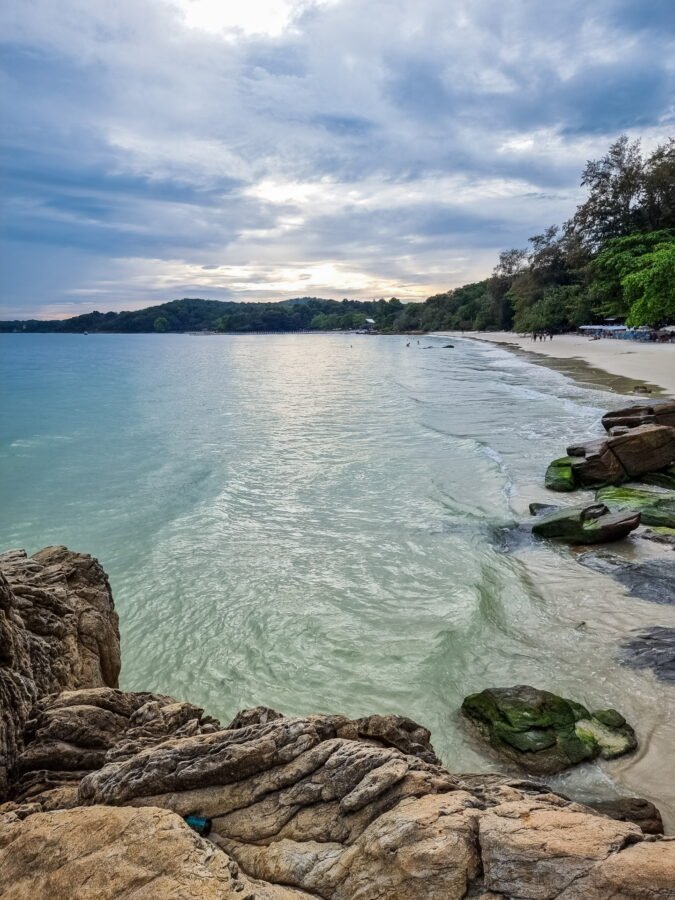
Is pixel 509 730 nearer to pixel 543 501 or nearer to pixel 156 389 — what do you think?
pixel 543 501

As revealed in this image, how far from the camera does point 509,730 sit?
5070 millimetres

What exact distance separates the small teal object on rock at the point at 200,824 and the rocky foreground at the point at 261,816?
0.7 inches

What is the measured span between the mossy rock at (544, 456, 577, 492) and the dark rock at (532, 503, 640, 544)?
2.40 meters

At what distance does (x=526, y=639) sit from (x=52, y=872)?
19.9 ft

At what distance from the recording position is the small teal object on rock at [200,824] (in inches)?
102

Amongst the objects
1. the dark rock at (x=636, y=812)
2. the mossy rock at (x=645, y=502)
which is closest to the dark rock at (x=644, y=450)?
the mossy rock at (x=645, y=502)

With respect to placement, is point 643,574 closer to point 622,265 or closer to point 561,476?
point 561,476

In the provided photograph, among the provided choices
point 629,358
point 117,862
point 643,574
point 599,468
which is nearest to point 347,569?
point 643,574

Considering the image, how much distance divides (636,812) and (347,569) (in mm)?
5807

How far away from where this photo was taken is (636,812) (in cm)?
396

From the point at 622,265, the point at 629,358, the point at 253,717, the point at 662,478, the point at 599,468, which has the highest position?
the point at 622,265

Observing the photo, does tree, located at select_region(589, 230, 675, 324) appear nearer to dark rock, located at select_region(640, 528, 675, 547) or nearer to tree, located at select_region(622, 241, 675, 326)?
tree, located at select_region(622, 241, 675, 326)

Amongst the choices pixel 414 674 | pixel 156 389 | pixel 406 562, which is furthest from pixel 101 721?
pixel 156 389

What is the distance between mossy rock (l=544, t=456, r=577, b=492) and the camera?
1275 cm
